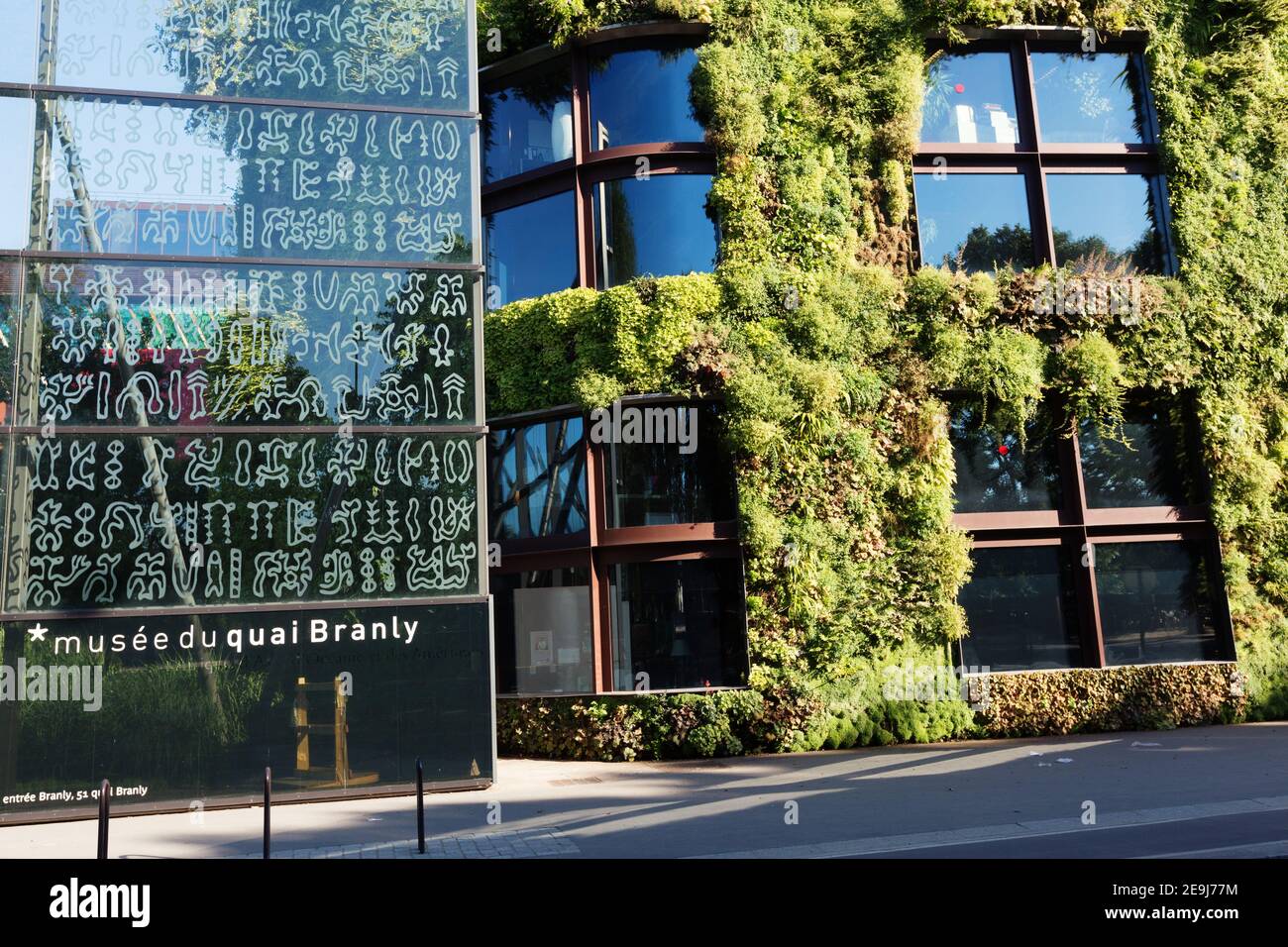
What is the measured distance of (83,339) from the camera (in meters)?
12.7

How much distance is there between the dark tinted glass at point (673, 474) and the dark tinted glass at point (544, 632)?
151 centimetres

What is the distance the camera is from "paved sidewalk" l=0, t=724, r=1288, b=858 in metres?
8.66

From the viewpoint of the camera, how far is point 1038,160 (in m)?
17.6

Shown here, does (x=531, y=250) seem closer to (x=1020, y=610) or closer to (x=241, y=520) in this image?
(x=241, y=520)

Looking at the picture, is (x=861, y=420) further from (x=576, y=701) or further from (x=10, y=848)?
(x=10, y=848)

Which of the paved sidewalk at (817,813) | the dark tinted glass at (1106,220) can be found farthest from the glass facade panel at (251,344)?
the dark tinted glass at (1106,220)

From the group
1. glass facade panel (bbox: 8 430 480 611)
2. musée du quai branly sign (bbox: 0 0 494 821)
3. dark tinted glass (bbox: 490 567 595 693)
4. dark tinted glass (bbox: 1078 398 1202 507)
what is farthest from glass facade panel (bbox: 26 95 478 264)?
dark tinted glass (bbox: 1078 398 1202 507)

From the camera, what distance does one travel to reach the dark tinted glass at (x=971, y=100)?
17797 millimetres

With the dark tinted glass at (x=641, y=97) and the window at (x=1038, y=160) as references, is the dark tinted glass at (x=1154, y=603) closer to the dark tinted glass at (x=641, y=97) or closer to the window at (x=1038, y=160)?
the window at (x=1038, y=160)

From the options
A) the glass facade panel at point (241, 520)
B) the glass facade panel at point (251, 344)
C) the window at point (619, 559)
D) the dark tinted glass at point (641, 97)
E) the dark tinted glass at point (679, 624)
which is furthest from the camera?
the dark tinted glass at point (641, 97)

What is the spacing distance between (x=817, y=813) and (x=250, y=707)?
7.40 metres

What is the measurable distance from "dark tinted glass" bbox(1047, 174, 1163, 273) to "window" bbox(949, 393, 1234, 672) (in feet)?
9.14

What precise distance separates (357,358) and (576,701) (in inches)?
258

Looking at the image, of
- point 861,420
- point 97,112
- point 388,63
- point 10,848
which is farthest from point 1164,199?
point 10,848
